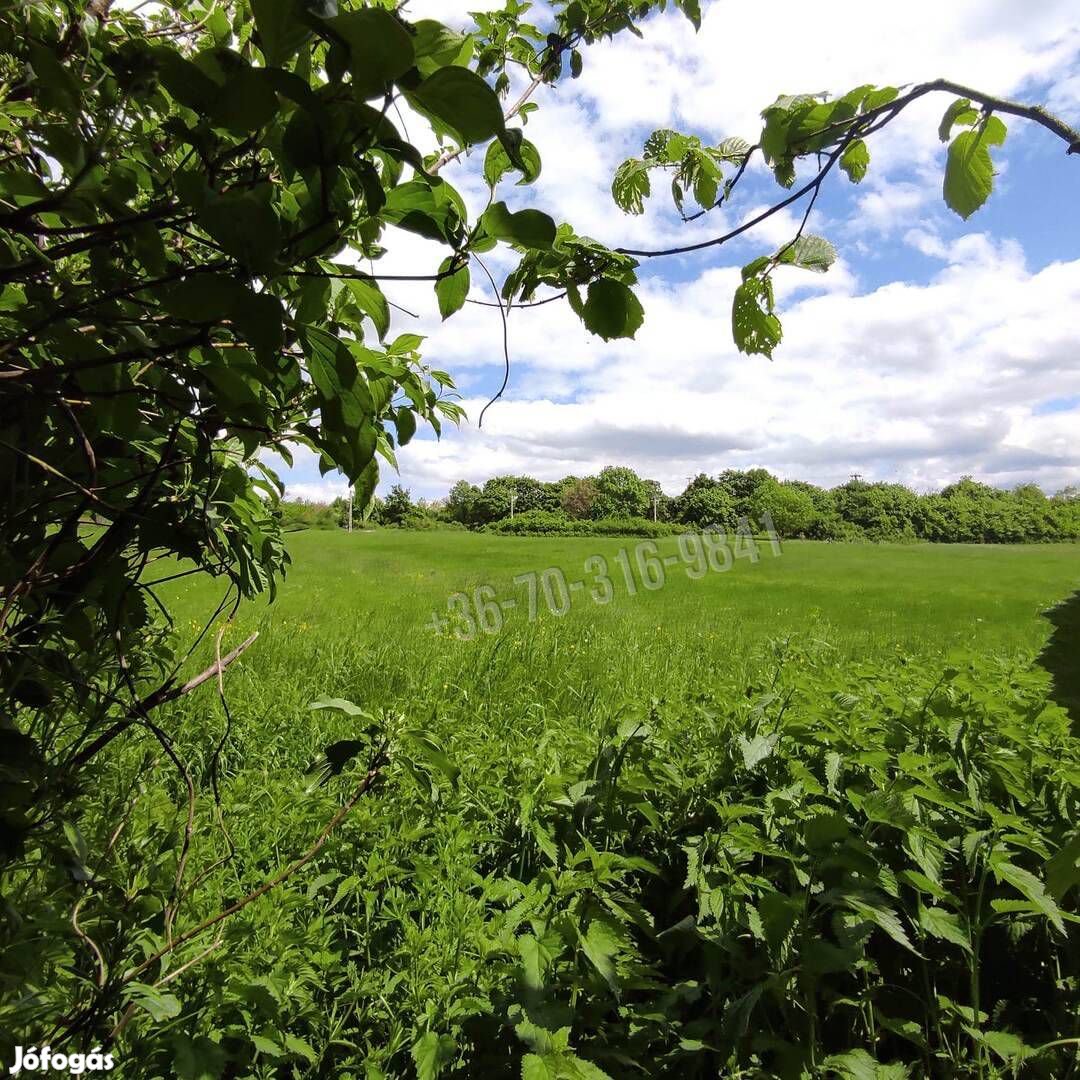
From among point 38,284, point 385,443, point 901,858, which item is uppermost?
point 38,284

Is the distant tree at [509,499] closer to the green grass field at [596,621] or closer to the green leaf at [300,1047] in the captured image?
the green grass field at [596,621]

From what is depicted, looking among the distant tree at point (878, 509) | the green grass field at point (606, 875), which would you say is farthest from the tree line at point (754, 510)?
the green grass field at point (606, 875)

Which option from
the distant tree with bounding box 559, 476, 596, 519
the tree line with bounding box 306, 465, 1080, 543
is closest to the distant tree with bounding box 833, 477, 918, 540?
the tree line with bounding box 306, 465, 1080, 543

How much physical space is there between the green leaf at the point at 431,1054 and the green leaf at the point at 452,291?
154 centimetres

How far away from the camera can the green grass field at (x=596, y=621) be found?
17.9 feet

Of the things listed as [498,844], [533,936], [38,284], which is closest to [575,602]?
[498,844]

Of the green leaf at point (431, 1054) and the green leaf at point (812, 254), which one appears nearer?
the green leaf at point (812, 254)

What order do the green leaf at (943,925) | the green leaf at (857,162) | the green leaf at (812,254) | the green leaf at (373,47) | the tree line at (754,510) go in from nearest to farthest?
the green leaf at (373,47) → the green leaf at (812,254) → the green leaf at (857,162) → the green leaf at (943,925) → the tree line at (754,510)

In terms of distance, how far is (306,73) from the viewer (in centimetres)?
61

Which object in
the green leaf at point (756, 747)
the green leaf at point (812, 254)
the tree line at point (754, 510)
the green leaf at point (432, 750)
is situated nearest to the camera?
the green leaf at point (812, 254)

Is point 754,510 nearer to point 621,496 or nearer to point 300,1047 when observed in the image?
point 621,496

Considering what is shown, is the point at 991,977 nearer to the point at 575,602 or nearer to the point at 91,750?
the point at 91,750

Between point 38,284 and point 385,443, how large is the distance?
54 cm

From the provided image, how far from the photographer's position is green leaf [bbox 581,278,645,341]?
814mm
